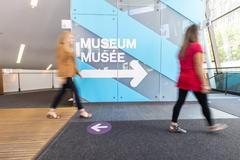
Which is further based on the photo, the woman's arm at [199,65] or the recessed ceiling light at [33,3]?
the recessed ceiling light at [33,3]

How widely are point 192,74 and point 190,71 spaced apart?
0.14ft

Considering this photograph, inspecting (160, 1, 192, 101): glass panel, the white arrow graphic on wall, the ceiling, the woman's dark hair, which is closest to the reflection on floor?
the white arrow graphic on wall

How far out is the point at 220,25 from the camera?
901 centimetres

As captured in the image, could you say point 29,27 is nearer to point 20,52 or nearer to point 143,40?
point 20,52

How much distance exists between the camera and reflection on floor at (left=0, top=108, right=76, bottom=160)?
7.27 ft

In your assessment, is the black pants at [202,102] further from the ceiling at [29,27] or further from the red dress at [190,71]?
the ceiling at [29,27]

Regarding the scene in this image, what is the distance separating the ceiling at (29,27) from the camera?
22.6 feet

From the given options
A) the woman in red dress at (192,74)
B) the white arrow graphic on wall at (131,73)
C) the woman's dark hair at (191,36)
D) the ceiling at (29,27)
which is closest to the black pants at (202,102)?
the woman in red dress at (192,74)

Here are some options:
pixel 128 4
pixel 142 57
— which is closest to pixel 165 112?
pixel 142 57

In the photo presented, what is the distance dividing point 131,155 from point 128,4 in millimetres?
3530

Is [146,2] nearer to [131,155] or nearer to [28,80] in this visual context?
[131,155]

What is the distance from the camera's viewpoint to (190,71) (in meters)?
2.71

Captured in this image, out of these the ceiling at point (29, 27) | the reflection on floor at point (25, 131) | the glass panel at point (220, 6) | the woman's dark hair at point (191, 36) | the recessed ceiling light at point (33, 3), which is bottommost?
the reflection on floor at point (25, 131)

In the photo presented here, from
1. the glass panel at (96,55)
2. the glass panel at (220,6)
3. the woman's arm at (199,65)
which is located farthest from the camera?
the glass panel at (220,6)
